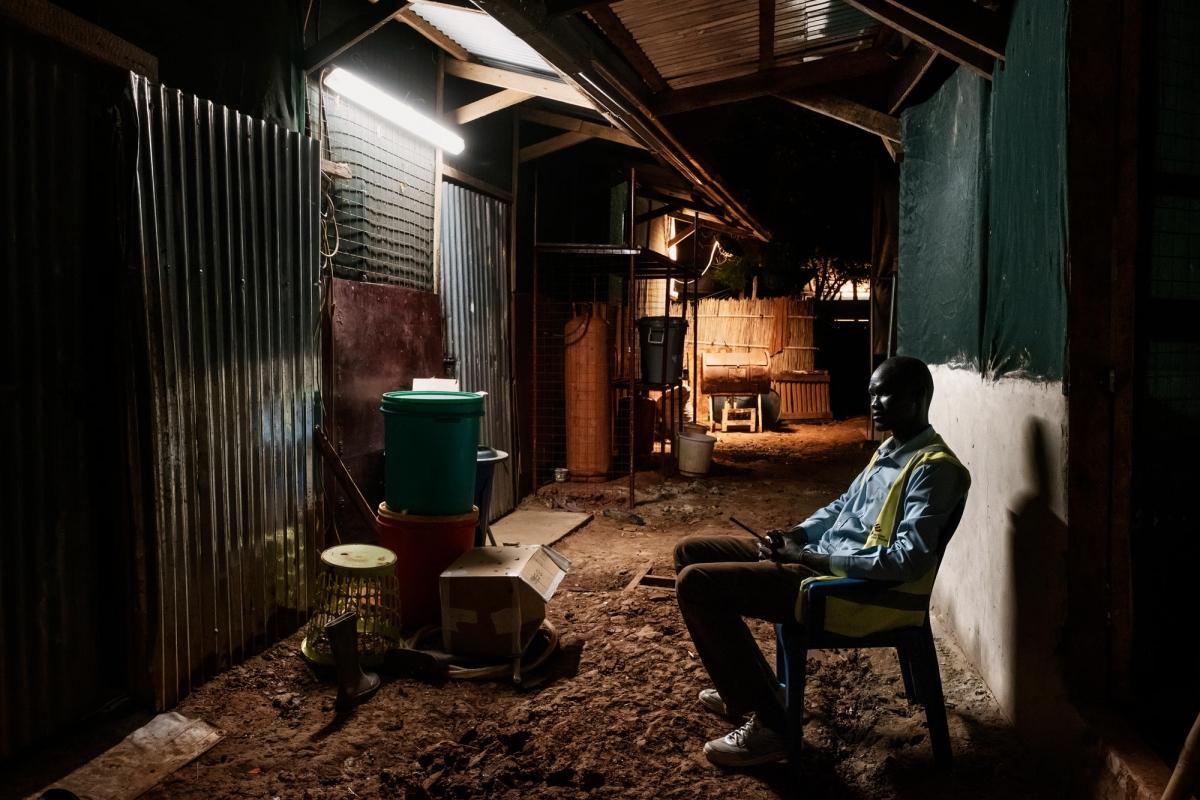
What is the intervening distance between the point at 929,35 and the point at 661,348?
261 inches

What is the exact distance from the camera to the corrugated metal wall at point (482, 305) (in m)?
7.62

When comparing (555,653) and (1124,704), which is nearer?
(1124,704)

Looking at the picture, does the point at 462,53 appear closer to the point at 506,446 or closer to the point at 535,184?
the point at 535,184

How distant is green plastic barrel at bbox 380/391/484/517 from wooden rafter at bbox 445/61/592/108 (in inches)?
116

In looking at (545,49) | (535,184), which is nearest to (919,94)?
(545,49)

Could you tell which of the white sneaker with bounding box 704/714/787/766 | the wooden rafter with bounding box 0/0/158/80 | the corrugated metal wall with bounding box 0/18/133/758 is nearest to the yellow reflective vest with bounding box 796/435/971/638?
the white sneaker with bounding box 704/714/787/766

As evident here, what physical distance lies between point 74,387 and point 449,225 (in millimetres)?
4491

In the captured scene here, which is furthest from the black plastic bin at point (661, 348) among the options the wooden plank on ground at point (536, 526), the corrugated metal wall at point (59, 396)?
the corrugated metal wall at point (59, 396)

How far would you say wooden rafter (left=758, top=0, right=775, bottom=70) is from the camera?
183 inches

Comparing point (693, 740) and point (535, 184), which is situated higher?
point (535, 184)

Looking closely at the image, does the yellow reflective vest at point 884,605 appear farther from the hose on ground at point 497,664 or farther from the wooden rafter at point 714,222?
the wooden rafter at point 714,222

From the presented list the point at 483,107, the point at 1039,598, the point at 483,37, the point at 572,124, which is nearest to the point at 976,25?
the point at 1039,598

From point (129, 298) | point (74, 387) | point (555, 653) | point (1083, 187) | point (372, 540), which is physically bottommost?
point (555, 653)

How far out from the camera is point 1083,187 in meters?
2.78
